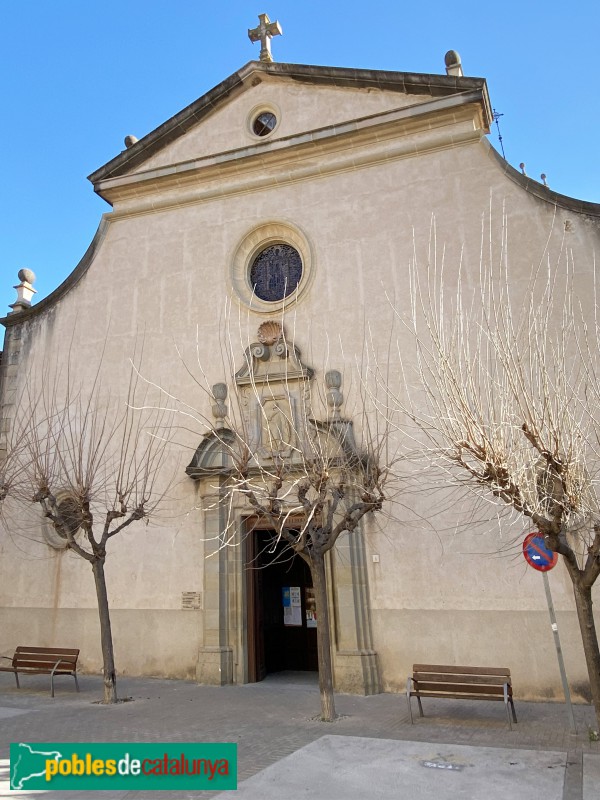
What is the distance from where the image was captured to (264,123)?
42.6ft

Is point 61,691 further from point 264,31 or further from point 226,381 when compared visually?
point 264,31

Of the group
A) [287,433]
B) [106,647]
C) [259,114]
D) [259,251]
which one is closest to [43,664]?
[106,647]

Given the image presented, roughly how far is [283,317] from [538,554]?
6213mm

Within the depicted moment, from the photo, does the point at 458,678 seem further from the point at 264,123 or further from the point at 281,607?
the point at 264,123

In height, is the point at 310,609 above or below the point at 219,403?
below

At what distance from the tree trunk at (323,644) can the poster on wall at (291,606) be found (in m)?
3.95

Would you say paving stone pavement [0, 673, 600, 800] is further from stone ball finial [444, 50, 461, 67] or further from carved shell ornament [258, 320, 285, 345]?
stone ball finial [444, 50, 461, 67]

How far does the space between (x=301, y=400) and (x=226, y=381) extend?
1508 millimetres

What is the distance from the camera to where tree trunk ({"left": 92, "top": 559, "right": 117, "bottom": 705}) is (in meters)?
8.85

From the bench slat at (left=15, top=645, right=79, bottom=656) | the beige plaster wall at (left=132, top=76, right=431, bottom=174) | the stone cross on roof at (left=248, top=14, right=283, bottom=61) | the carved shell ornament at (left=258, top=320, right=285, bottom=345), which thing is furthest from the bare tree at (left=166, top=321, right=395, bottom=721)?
the stone cross on roof at (left=248, top=14, right=283, bottom=61)

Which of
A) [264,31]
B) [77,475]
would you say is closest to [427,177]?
[264,31]

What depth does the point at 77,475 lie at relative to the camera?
9711 millimetres

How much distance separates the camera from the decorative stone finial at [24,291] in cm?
1404

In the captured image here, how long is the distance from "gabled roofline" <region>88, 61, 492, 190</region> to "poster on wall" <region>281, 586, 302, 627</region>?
9247mm
